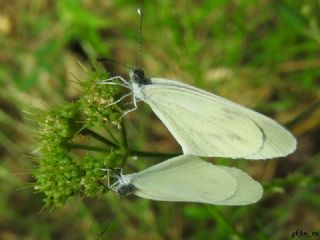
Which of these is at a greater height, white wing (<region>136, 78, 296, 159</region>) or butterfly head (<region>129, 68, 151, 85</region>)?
butterfly head (<region>129, 68, 151, 85</region>)

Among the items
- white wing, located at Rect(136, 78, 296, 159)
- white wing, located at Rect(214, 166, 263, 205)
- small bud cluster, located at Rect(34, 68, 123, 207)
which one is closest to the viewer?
white wing, located at Rect(214, 166, 263, 205)

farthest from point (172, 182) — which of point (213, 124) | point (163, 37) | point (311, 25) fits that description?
point (163, 37)

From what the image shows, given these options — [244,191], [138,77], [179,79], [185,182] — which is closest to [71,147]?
[138,77]

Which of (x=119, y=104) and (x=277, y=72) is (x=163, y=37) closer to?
(x=277, y=72)

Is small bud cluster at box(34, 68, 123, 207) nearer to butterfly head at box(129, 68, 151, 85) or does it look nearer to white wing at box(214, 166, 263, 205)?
butterfly head at box(129, 68, 151, 85)

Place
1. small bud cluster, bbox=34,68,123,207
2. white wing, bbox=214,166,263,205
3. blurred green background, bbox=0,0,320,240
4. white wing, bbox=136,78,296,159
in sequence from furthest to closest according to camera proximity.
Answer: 1. blurred green background, bbox=0,0,320,240
2. small bud cluster, bbox=34,68,123,207
3. white wing, bbox=136,78,296,159
4. white wing, bbox=214,166,263,205

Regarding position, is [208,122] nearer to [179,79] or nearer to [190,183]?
[190,183]

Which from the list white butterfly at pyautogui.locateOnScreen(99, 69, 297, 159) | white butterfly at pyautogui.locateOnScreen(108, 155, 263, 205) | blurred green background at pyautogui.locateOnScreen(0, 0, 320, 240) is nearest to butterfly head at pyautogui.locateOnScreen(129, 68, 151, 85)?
white butterfly at pyautogui.locateOnScreen(99, 69, 297, 159)

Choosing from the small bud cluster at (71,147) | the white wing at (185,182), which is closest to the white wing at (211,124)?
the white wing at (185,182)

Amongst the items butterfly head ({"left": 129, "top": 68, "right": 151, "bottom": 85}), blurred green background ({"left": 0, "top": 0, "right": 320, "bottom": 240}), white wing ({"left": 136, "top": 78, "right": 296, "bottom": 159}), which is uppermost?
blurred green background ({"left": 0, "top": 0, "right": 320, "bottom": 240})
